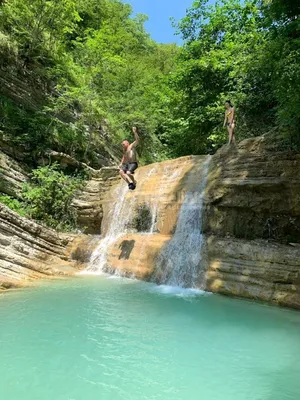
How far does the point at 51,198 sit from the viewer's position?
487 inches

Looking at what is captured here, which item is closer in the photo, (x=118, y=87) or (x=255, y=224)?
(x=255, y=224)

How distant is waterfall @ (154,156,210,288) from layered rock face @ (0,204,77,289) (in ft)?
8.56

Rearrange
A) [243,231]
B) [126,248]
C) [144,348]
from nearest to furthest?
[144,348] → [243,231] → [126,248]

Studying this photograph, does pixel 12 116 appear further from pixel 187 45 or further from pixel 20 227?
Result: pixel 187 45

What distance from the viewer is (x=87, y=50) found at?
818 inches

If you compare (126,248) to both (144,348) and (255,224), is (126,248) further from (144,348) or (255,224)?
(144,348)

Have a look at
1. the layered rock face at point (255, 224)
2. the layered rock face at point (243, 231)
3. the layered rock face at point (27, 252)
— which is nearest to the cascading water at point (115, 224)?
the layered rock face at point (243, 231)

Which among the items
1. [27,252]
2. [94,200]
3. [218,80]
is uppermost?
[218,80]

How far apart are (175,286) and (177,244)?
3.89 feet

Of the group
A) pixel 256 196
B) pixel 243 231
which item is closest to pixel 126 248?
pixel 243 231

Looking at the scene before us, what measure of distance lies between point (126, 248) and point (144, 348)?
223 inches

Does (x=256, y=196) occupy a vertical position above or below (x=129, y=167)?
below

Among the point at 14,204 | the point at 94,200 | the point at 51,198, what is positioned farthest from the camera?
the point at 94,200

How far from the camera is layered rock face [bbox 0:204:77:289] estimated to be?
28.5 ft
